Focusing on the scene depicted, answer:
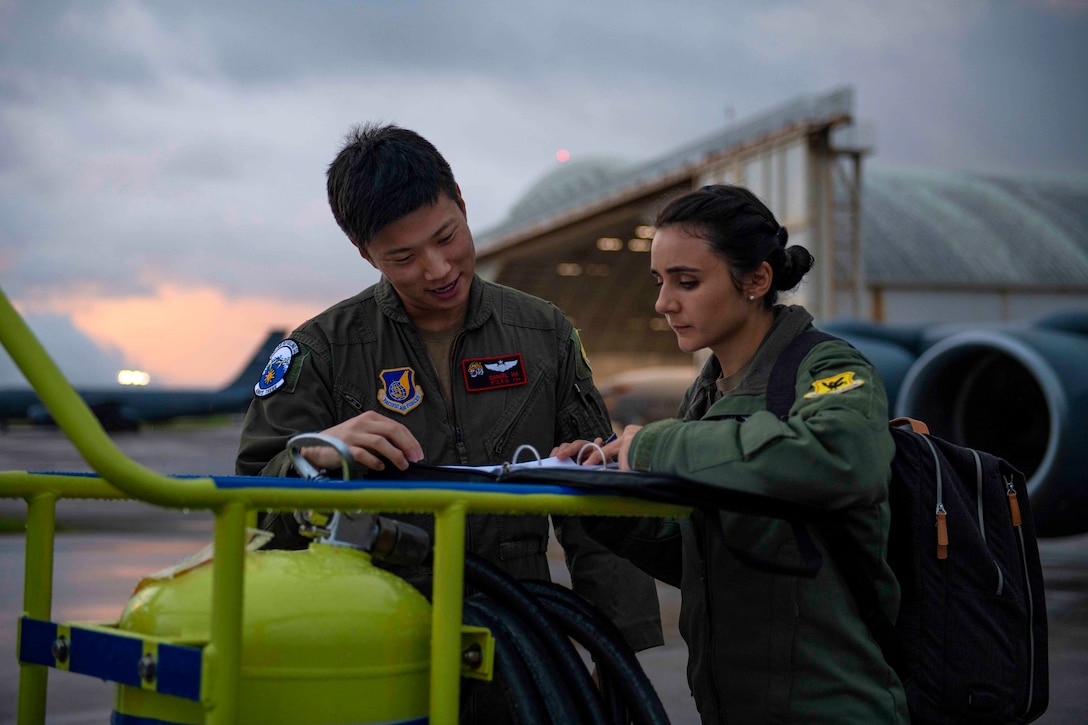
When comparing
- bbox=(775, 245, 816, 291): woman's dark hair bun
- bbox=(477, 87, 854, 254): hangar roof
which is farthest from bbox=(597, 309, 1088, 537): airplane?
bbox=(477, 87, 854, 254): hangar roof

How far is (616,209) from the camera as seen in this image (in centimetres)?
3234

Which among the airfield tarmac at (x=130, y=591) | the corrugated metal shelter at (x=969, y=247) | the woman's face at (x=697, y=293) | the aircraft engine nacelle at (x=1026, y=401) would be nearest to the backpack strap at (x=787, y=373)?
the woman's face at (x=697, y=293)

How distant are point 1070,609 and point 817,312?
17.0 m

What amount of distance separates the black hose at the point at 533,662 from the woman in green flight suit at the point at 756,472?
331 millimetres

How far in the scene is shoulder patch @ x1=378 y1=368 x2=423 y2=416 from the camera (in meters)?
2.25

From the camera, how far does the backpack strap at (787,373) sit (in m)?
1.82

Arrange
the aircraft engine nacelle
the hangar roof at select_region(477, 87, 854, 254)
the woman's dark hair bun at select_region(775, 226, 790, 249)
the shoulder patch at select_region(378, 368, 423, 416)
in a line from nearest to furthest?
the woman's dark hair bun at select_region(775, 226, 790, 249)
the shoulder patch at select_region(378, 368, 423, 416)
the aircraft engine nacelle
the hangar roof at select_region(477, 87, 854, 254)

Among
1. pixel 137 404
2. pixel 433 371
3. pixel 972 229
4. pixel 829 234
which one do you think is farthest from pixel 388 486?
pixel 972 229

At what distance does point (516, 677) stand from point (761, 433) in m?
0.56

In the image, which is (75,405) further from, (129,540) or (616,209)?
(616,209)

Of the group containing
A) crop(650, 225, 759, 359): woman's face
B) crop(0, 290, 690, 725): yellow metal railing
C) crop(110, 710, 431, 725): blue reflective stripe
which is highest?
crop(650, 225, 759, 359): woman's face

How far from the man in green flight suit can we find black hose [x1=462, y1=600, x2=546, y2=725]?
0.48 meters

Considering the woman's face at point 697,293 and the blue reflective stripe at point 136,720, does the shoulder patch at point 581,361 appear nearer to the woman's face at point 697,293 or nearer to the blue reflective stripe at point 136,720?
the woman's face at point 697,293

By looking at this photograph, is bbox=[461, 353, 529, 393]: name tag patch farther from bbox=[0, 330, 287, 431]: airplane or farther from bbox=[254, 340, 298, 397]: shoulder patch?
bbox=[0, 330, 287, 431]: airplane
